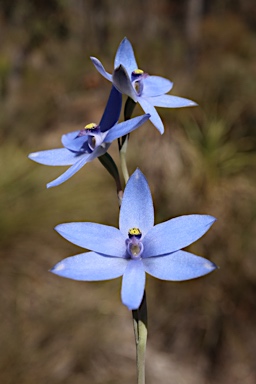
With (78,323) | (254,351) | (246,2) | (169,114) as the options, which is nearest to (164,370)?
(78,323)

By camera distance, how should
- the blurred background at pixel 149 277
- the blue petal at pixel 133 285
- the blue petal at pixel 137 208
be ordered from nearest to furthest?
the blue petal at pixel 133 285 < the blue petal at pixel 137 208 < the blurred background at pixel 149 277

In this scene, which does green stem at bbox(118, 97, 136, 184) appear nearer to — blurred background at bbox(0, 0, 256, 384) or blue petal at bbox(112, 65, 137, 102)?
blue petal at bbox(112, 65, 137, 102)

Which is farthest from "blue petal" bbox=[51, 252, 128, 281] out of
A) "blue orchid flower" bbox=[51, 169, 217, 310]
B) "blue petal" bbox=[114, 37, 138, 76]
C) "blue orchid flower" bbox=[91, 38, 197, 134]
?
"blue petal" bbox=[114, 37, 138, 76]

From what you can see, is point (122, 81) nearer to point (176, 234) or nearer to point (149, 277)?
point (176, 234)

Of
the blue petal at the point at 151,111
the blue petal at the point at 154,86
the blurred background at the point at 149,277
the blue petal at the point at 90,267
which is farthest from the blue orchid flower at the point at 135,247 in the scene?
the blurred background at the point at 149,277

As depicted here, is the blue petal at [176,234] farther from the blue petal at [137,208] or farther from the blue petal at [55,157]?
the blue petal at [55,157]

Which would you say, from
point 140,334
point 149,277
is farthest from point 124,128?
point 149,277
